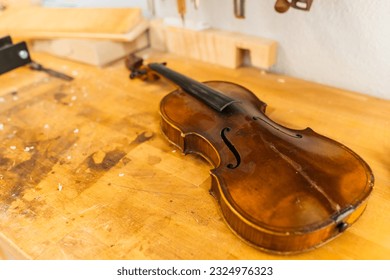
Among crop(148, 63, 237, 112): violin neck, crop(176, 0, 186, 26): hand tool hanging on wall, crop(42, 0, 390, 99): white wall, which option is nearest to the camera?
crop(148, 63, 237, 112): violin neck

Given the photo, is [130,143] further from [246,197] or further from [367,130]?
[367,130]

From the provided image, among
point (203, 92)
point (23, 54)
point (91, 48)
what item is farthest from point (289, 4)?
point (23, 54)

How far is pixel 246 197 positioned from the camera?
0.67 m

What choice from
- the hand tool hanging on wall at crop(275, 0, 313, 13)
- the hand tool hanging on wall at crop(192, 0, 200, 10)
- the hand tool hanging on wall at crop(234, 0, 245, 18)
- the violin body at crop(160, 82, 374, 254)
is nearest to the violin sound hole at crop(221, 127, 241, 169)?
the violin body at crop(160, 82, 374, 254)

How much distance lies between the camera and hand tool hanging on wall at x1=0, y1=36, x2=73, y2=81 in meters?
1.30

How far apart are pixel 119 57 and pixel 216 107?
0.73 metres

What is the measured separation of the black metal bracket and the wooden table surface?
0.19 ft

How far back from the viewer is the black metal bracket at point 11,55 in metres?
1.29

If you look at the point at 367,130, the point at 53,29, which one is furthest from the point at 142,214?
the point at 53,29

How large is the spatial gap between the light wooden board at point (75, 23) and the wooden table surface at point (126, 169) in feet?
0.59

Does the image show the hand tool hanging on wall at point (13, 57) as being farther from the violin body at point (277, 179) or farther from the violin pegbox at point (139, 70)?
the violin body at point (277, 179)

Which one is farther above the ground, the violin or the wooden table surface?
the violin

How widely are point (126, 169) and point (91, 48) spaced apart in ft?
2.33

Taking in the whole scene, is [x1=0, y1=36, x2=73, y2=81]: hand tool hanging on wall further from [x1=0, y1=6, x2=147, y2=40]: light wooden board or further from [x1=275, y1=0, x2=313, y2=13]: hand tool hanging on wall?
[x1=275, y1=0, x2=313, y2=13]: hand tool hanging on wall
